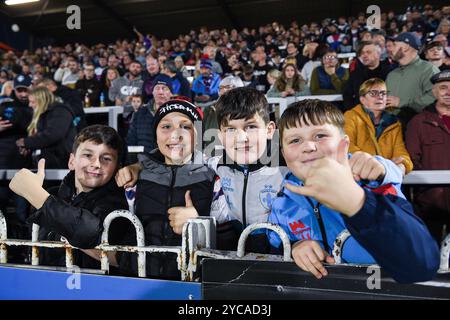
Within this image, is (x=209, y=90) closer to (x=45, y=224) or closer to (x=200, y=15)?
(x=45, y=224)

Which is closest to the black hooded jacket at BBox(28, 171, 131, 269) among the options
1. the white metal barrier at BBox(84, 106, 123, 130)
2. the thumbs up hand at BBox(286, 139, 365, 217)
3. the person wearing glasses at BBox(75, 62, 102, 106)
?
the thumbs up hand at BBox(286, 139, 365, 217)

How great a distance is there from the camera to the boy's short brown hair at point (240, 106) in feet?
5.89

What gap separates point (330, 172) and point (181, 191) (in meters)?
1.08

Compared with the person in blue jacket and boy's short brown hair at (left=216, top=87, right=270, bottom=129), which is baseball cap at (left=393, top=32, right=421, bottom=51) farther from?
the person in blue jacket

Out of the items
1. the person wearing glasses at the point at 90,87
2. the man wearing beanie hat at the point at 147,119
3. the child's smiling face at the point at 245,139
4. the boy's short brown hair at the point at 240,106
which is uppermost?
the person wearing glasses at the point at 90,87

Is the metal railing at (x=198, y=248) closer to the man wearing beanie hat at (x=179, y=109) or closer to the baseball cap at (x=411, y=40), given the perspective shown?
the man wearing beanie hat at (x=179, y=109)

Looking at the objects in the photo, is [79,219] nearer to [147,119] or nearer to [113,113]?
[147,119]

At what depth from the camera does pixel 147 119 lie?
450cm

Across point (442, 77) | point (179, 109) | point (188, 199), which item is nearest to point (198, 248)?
point (188, 199)

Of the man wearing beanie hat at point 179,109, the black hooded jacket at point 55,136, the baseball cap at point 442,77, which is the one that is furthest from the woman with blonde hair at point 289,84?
the man wearing beanie hat at point 179,109

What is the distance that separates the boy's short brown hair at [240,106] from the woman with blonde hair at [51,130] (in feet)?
8.23

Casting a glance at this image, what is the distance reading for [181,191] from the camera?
1.79 m

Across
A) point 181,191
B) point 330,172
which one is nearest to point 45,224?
point 181,191

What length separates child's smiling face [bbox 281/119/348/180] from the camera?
1.27m
